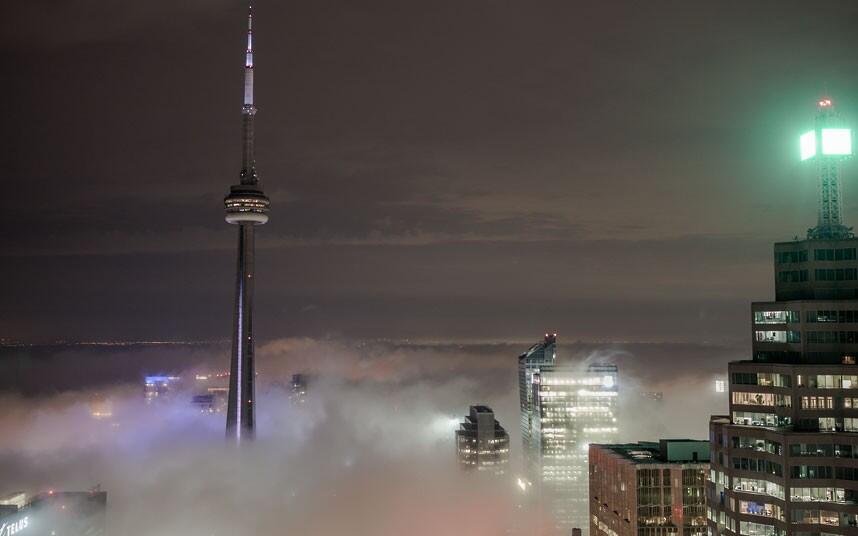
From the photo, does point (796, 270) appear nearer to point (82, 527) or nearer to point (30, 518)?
point (30, 518)

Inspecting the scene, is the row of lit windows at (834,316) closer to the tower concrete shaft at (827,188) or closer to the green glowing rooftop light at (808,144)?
the tower concrete shaft at (827,188)

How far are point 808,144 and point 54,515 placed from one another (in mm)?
134935

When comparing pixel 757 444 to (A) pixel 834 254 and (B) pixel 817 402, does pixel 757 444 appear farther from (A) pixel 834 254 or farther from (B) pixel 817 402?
(A) pixel 834 254

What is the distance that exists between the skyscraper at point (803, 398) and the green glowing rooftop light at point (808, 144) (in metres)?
0.13

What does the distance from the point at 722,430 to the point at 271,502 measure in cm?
14667

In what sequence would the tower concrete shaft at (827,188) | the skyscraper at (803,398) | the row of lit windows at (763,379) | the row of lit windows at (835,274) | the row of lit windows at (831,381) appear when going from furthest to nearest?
the tower concrete shaft at (827,188)
the row of lit windows at (835,274)
the row of lit windows at (763,379)
the row of lit windows at (831,381)
the skyscraper at (803,398)

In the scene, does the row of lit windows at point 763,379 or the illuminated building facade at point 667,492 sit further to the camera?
Result: the illuminated building facade at point 667,492

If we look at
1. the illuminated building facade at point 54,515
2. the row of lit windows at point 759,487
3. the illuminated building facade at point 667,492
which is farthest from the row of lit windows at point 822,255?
the illuminated building facade at point 54,515

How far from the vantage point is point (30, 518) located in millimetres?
120625

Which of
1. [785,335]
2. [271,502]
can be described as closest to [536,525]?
[271,502]

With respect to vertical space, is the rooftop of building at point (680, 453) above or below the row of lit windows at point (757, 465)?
below

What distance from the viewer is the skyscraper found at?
2719 inches

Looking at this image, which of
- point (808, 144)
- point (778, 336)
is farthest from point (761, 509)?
point (808, 144)

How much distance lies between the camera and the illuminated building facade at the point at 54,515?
113938 millimetres
